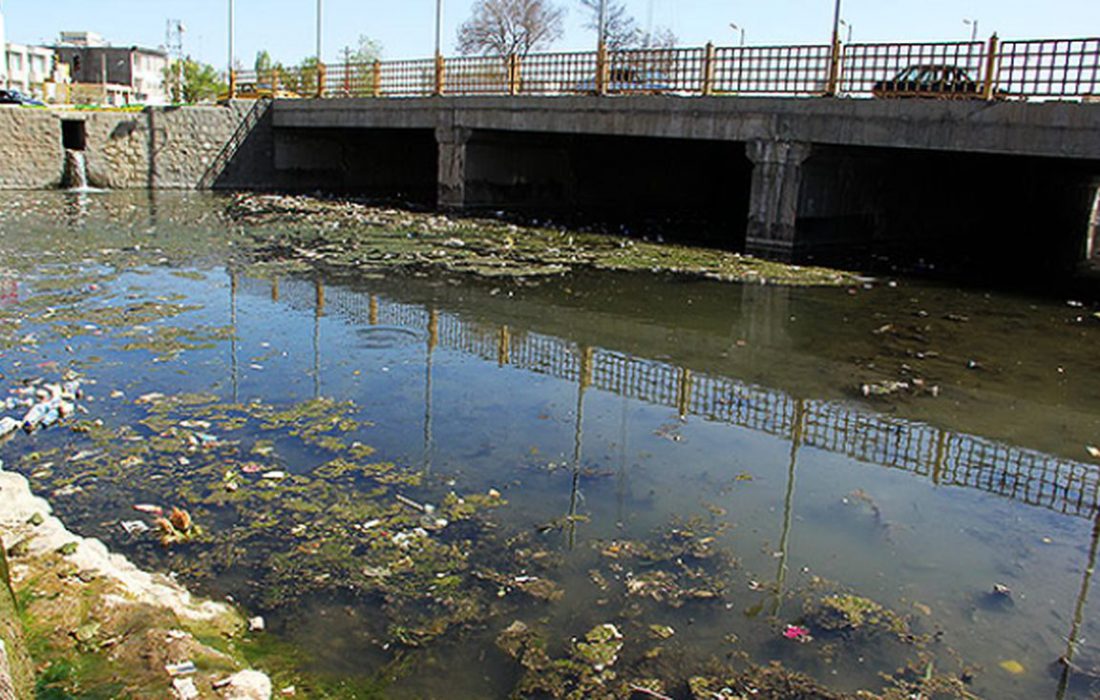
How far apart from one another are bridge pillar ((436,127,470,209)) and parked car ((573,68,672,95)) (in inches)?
170

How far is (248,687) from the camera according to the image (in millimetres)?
3221

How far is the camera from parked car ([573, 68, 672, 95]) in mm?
17953

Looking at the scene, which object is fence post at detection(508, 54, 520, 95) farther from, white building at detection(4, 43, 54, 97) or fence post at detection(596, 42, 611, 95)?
white building at detection(4, 43, 54, 97)

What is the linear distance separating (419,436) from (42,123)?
2278cm

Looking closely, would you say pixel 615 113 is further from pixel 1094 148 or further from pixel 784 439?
pixel 784 439

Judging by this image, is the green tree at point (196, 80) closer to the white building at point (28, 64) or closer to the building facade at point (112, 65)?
the building facade at point (112, 65)

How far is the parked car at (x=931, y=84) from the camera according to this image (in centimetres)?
1347

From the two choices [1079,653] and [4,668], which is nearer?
[4,668]

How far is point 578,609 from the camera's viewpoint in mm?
4020

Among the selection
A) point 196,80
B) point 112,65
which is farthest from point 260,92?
point 112,65

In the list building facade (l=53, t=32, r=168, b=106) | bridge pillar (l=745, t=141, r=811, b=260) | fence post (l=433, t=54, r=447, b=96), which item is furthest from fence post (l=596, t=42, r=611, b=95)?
building facade (l=53, t=32, r=168, b=106)

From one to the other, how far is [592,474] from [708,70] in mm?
12518

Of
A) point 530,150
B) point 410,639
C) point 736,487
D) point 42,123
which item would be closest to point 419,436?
point 736,487

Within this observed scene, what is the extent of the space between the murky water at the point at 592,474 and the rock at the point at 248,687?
25cm
